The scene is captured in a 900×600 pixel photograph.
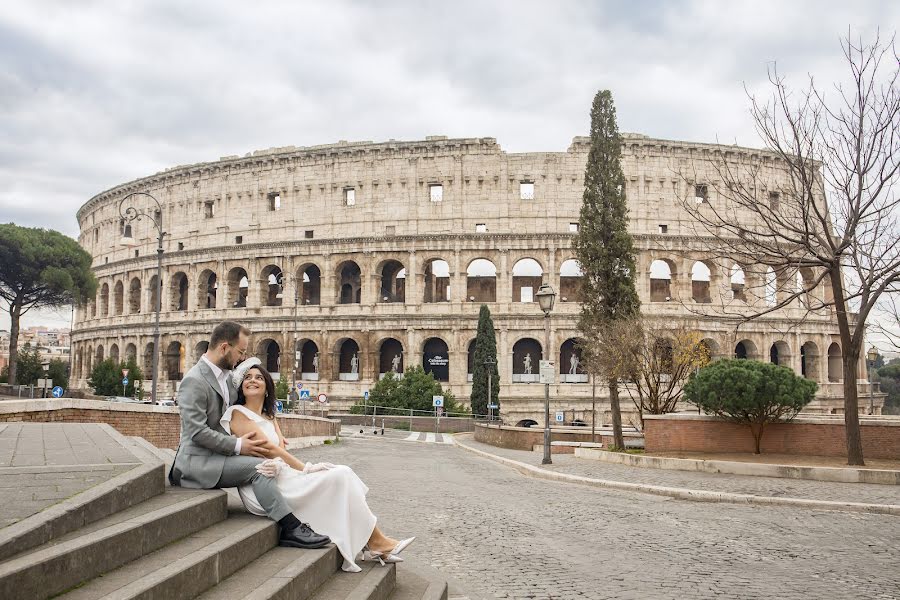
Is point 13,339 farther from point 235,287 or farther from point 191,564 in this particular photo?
point 191,564

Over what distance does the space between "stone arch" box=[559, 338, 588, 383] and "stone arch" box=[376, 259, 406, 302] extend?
35.3ft

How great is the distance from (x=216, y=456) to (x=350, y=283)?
43478 millimetres

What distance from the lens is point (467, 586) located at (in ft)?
19.7

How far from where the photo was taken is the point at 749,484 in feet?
42.9

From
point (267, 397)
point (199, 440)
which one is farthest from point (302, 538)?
point (267, 397)

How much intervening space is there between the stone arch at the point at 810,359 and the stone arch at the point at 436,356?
22338 mm

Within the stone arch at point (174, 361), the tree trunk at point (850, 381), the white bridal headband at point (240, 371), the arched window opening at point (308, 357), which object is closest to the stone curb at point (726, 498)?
the tree trunk at point (850, 381)

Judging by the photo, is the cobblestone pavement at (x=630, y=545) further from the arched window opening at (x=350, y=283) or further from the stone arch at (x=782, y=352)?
the stone arch at (x=782, y=352)

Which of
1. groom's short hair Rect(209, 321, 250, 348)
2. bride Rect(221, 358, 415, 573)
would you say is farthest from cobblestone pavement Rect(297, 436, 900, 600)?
groom's short hair Rect(209, 321, 250, 348)

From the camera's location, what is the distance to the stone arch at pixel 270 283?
1815 inches

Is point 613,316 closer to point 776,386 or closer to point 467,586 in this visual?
point 776,386

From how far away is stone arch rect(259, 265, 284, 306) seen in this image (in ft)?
151

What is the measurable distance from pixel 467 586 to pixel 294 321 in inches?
1520

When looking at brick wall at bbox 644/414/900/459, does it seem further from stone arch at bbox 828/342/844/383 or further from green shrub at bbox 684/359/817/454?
stone arch at bbox 828/342/844/383
